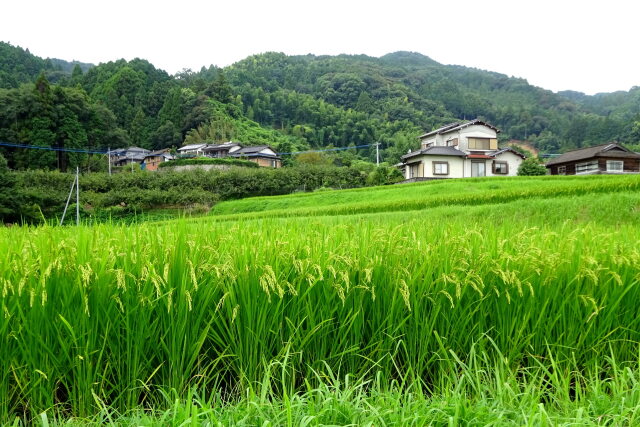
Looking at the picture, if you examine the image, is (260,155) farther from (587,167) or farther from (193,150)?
(587,167)

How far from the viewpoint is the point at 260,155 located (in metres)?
61.5

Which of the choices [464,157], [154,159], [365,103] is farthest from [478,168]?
[365,103]

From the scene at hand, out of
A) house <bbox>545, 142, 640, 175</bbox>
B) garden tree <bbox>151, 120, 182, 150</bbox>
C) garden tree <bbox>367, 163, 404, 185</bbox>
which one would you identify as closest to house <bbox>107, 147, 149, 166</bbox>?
garden tree <bbox>151, 120, 182, 150</bbox>

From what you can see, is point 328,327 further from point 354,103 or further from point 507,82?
point 507,82

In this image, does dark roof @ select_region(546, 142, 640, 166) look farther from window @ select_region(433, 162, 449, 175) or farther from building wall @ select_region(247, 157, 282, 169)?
building wall @ select_region(247, 157, 282, 169)

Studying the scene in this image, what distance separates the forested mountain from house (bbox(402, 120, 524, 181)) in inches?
745

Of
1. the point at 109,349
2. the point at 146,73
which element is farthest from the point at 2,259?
the point at 146,73

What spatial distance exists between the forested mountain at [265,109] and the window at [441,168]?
2192cm

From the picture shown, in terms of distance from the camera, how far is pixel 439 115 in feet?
334

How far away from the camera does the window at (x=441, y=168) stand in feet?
136

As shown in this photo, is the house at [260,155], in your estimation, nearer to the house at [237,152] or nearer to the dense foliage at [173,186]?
the house at [237,152]

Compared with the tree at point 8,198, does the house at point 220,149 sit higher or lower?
higher

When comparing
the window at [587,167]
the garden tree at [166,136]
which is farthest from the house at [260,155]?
the window at [587,167]

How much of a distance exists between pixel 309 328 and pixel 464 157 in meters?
42.6
